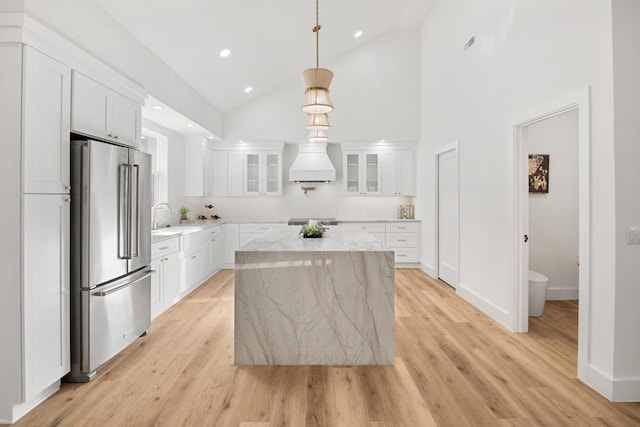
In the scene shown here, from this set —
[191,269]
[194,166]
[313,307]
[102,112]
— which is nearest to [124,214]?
[102,112]

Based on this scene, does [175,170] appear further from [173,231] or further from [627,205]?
[627,205]

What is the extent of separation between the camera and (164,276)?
420 cm

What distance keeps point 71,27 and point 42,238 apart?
5.01 feet

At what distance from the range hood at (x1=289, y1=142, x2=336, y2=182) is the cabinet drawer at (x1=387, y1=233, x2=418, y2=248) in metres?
1.57

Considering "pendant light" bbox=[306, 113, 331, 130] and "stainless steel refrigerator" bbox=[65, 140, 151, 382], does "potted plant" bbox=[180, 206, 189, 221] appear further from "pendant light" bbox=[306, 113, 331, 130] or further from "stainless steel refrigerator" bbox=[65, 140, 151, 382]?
"pendant light" bbox=[306, 113, 331, 130]

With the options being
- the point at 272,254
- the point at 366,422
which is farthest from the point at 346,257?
the point at 366,422

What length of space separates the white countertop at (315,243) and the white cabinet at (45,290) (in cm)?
122

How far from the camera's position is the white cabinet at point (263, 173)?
702 centimetres

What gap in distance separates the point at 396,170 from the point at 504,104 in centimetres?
341

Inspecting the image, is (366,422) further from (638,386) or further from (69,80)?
(69,80)

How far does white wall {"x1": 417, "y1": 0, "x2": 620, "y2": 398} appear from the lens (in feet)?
8.02

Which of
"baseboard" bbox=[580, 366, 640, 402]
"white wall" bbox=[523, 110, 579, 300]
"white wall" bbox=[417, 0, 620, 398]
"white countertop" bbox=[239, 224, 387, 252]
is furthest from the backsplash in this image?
"baseboard" bbox=[580, 366, 640, 402]

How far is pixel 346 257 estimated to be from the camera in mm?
2891

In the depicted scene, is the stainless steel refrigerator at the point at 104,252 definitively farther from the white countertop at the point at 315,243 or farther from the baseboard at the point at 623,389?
the baseboard at the point at 623,389
